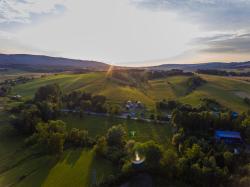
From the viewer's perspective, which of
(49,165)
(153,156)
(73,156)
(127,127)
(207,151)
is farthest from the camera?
(127,127)

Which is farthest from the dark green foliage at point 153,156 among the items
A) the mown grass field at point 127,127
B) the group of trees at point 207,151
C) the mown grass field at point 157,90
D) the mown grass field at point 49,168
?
the mown grass field at point 157,90

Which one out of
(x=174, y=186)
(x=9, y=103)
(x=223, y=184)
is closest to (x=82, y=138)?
(x=174, y=186)

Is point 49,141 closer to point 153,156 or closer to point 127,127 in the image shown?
point 153,156

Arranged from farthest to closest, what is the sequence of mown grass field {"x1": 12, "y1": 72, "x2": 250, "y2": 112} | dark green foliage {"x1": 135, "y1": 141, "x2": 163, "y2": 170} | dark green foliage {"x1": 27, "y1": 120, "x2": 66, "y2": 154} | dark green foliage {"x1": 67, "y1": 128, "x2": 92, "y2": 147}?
mown grass field {"x1": 12, "y1": 72, "x2": 250, "y2": 112}, dark green foliage {"x1": 67, "y1": 128, "x2": 92, "y2": 147}, dark green foliage {"x1": 27, "y1": 120, "x2": 66, "y2": 154}, dark green foliage {"x1": 135, "y1": 141, "x2": 163, "y2": 170}

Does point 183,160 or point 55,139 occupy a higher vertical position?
point 55,139

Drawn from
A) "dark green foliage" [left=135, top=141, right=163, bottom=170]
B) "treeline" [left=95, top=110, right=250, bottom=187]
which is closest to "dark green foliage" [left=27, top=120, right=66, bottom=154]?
"treeline" [left=95, top=110, right=250, bottom=187]

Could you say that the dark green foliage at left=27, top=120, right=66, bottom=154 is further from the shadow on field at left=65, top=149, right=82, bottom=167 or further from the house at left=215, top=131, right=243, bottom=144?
the house at left=215, top=131, right=243, bottom=144

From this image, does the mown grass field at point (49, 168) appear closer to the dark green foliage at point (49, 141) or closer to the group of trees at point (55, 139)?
the dark green foliage at point (49, 141)

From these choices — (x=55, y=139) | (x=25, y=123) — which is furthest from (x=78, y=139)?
(x=25, y=123)
